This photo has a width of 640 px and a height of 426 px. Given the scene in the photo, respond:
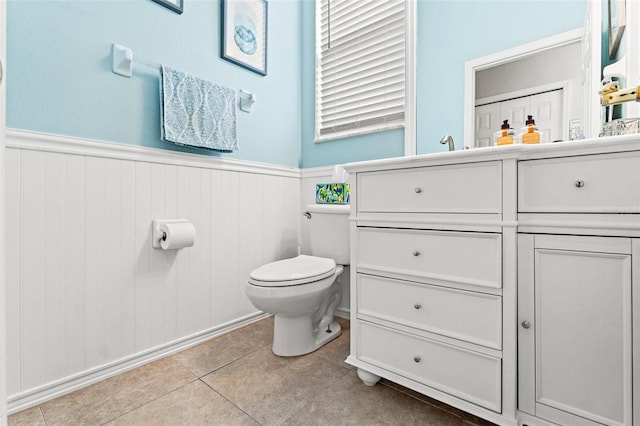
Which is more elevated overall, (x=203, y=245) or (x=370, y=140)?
(x=370, y=140)

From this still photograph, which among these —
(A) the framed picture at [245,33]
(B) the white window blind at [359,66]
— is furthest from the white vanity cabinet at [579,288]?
(A) the framed picture at [245,33]

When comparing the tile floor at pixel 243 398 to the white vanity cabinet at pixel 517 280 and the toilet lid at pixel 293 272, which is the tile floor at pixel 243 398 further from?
the toilet lid at pixel 293 272

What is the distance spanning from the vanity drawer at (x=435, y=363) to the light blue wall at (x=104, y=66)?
1313 millimetres

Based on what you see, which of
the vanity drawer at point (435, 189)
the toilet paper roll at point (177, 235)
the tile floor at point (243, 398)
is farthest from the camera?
the toilet paper roll at point (177, 235)

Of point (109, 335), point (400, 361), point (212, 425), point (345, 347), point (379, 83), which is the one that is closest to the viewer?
point (212, 425)

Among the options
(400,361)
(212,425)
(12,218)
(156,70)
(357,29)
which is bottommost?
(212,425)

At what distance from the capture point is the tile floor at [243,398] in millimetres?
1143

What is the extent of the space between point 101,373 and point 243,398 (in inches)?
26.4

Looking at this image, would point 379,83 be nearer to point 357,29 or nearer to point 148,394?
point 357,29

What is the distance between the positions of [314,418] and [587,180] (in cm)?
117

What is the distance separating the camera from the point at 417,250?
1168 mm

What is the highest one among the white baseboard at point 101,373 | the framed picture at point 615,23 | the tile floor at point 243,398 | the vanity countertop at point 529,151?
the framed picture at point 615,23

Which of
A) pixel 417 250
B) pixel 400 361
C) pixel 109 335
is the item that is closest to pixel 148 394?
pixel 109 335

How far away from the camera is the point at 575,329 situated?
36.2 inches
